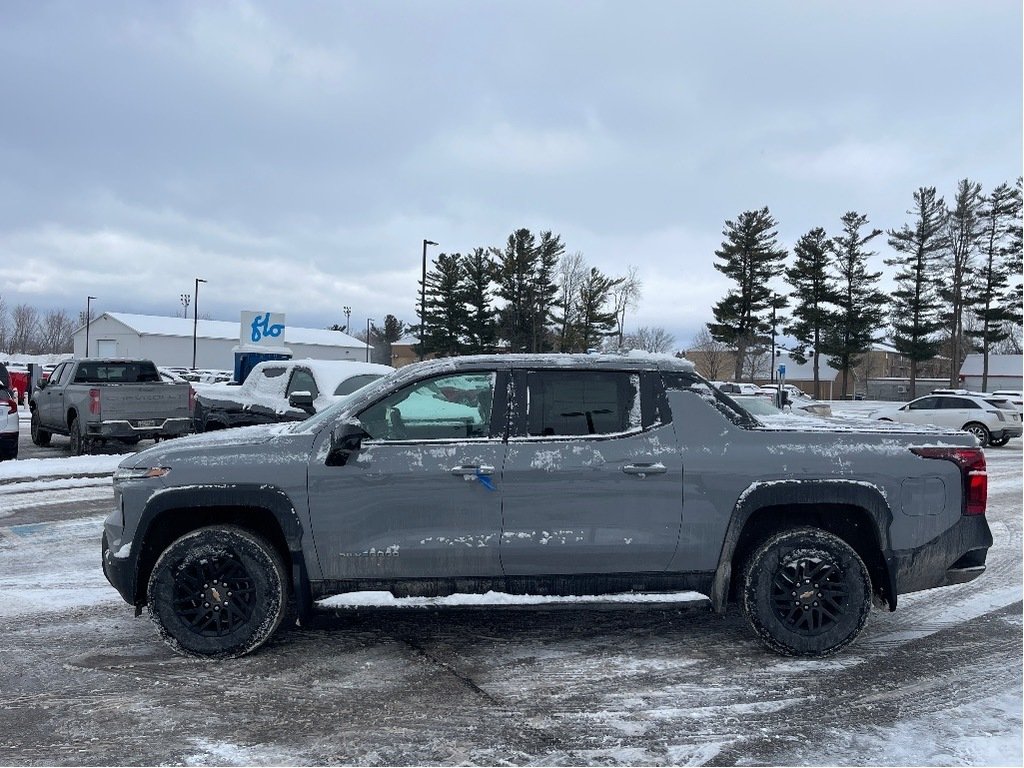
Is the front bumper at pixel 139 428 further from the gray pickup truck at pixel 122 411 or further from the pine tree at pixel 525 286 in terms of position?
the pine tree at pixel 525 286

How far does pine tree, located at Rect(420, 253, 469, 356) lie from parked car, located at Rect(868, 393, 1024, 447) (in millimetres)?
37482

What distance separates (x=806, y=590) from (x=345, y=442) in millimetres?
2728

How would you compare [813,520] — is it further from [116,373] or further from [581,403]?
[116,373]

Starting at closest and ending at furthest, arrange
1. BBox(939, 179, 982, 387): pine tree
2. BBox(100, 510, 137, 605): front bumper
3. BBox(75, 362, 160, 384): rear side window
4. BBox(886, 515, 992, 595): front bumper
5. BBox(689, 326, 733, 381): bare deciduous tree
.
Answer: BBox(100, 510, 137, 605): front bumper
BBox(886, 515, 992, 595): front bumper
BBox(75, 362, 160, 384): rear side window
BBox(939, 179, 982, 387): pine tree
BBox(689, 326, 733, 381): bare deciduous tree

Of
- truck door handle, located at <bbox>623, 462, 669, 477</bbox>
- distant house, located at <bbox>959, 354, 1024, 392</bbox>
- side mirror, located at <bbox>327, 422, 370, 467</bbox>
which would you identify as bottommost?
truck door handle, located at <bbox>623, 462, 669, 477</bbox>

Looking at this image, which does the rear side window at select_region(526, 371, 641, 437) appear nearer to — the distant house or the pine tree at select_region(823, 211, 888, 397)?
the pine tree at select_region(823, 211, 888, 397)

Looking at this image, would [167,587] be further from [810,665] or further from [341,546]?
[810,665]

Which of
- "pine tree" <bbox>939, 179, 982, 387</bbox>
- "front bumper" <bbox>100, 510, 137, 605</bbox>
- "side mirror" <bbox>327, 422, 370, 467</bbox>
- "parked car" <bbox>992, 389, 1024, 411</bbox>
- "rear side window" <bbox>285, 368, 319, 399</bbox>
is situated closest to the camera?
"side mirror" <bbox>327, 422, 370, 467</bbox>

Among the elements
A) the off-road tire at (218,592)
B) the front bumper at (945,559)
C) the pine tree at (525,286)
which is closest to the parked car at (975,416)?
the front bumper at (945,559)

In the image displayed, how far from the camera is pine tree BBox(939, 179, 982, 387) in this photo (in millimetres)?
53719

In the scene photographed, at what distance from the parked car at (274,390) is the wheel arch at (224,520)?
7058mm

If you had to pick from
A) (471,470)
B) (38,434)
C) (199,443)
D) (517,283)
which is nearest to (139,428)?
(38,434)

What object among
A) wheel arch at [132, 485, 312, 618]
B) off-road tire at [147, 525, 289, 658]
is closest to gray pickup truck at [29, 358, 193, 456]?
wheel arch at [132, 485, 312, 618]

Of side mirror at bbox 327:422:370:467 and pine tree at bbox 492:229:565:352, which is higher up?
pine tree at bbox 492:229:565:352
